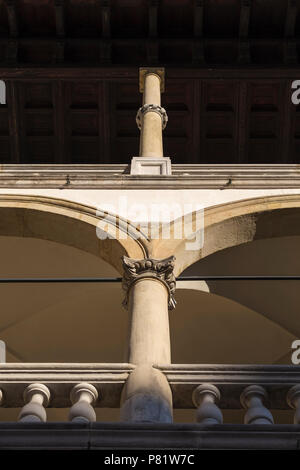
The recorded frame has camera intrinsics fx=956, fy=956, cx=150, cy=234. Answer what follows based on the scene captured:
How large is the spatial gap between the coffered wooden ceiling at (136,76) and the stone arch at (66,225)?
4.65 metres

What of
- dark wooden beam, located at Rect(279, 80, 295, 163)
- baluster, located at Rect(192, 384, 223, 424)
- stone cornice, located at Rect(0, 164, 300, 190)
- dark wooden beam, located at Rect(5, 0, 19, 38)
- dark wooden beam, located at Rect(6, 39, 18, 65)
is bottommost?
baluster, located at Rect(192, 384, 223, 424)

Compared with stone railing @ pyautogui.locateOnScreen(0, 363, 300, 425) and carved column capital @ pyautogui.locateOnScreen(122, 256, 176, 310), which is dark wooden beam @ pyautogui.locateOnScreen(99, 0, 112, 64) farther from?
stone railing @ pyautogui.locateOnScreen(0, 363, 300, 425)

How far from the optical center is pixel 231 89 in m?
14.5

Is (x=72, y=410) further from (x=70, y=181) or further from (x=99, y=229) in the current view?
(x=70, y=181)

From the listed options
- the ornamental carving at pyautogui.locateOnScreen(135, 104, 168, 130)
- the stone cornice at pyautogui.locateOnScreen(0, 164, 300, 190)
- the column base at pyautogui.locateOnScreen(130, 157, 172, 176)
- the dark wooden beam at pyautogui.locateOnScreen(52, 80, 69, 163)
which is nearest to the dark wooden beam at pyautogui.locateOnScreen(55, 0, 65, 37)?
the dark wooden beam at pyautogui.locateOnScreen(52, 80, 69, 163)

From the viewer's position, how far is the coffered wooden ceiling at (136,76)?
13984mm

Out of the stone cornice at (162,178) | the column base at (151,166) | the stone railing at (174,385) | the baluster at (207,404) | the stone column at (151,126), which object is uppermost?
the stone column at (151,126)

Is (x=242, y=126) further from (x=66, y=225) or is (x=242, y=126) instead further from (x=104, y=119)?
(x=66, y=225)

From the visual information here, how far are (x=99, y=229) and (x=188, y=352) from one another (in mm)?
A: 3798

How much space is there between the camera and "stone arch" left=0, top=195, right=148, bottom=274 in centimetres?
902

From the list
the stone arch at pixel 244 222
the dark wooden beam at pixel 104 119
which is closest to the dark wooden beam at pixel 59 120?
the dark wooden beam at pixel 104 119

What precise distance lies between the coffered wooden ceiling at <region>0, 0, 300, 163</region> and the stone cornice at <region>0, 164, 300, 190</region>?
3.84 meters

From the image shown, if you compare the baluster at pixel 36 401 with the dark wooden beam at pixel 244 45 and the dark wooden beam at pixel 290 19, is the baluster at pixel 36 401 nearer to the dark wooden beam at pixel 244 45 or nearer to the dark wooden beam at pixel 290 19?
the dark wooden beam at pixel 244 45
